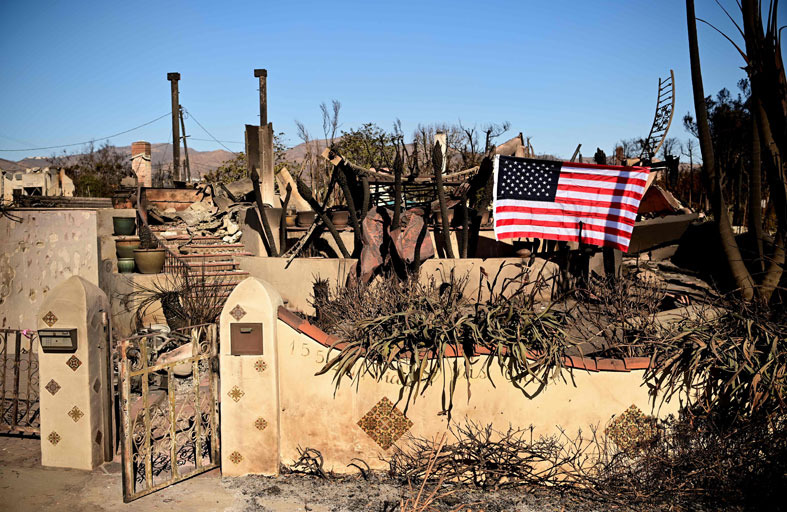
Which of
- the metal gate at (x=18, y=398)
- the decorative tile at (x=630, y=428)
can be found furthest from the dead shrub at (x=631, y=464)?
the metal gate at (x=18, y=398)

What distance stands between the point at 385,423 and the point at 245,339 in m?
1.50

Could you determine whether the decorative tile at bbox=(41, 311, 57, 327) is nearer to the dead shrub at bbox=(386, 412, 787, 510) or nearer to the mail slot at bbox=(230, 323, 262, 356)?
the mail slot at bbox=(230, 323, 262, 356)

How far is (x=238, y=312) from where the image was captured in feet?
18.3

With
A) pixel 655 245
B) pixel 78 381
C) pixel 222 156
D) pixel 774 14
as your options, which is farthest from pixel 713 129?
pixel 222 156

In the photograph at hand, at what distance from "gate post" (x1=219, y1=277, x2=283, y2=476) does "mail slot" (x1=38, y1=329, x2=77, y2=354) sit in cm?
140

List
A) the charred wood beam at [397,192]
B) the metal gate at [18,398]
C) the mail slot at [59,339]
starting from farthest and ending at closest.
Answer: the charred wood beam at [397,192] → the metal gate at [18,398] → the mail slot at [59,339]

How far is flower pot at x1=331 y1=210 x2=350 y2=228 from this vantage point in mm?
14484

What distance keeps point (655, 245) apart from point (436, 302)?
7831mm

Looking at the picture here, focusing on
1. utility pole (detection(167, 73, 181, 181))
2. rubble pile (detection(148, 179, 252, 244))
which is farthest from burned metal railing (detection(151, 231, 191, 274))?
utility pole (detection(167, 73, 181, 181))

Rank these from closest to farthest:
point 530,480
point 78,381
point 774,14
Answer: point 774,14, point 530,480, point 78,381

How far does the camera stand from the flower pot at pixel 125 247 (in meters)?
13.7

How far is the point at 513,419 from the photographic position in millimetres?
5469

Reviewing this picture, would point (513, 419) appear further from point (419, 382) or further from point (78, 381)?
point (78, 381)

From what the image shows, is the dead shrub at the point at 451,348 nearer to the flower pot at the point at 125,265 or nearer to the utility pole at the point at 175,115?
the flower pot at the point at 125,265
